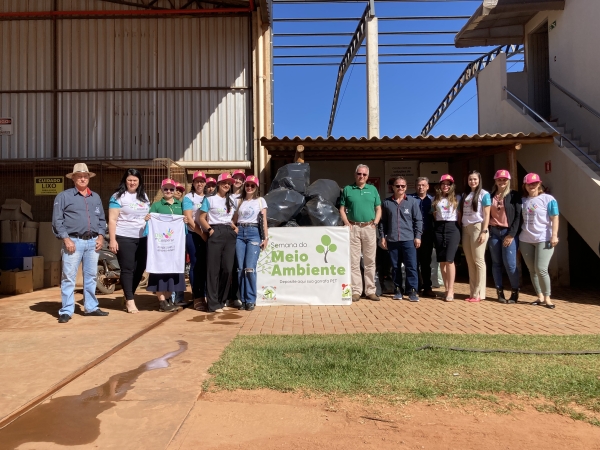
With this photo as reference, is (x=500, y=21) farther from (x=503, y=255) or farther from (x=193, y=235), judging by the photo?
(x=193, y=235)

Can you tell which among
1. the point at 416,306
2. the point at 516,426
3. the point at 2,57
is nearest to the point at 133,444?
the point at 516,426

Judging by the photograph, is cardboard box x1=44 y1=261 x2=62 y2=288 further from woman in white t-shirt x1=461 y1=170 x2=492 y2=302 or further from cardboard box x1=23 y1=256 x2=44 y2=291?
woman in white t-shirt x1=461 y1=170 x2=492 y2=302

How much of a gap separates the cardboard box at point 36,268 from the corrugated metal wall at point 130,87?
383 cm

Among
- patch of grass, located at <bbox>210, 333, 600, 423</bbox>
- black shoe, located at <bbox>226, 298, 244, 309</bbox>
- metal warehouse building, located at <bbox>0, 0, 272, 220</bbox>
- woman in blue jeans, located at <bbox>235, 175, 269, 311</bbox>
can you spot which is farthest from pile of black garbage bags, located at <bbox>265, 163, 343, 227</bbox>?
metal warehouse building, located at <bbox>0, 0, 272, 220</bbox>

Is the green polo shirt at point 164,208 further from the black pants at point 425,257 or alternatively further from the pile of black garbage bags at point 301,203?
the black pants at point 425,257

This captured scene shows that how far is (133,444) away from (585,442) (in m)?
2.37

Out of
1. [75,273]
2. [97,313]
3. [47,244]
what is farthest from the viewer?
[47,244]

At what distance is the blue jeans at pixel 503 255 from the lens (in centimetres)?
776

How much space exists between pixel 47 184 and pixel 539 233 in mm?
10508

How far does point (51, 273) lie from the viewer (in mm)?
10680

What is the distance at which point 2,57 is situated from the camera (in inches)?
520

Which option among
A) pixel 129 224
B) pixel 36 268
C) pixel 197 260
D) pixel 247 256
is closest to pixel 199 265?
pixel 197 260

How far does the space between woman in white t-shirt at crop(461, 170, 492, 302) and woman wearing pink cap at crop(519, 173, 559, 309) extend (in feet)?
1.75

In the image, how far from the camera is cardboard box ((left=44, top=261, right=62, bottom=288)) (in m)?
10.6
